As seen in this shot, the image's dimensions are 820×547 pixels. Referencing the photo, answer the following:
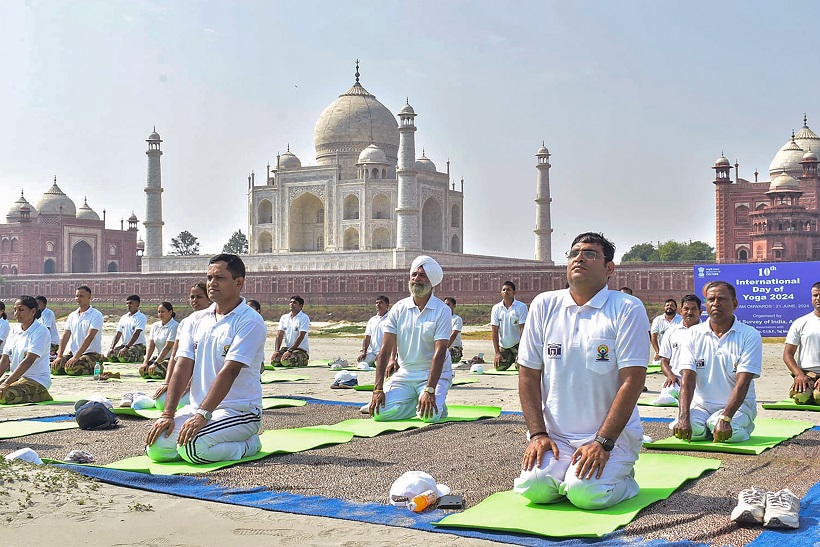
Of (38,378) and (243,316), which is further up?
(243,316)

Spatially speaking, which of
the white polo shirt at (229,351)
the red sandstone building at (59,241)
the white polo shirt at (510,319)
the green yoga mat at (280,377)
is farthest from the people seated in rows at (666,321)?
the red sandstone building at (59,241)

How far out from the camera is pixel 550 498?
4.56 metres

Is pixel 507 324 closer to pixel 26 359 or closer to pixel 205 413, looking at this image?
pixel 26 359

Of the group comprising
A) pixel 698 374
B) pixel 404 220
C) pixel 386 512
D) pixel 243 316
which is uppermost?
pixel 404 220

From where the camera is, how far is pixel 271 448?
20.6 feet

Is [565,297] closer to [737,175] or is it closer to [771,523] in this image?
[771,523]

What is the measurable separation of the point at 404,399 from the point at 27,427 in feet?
9.54

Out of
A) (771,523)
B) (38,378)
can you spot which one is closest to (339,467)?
(771,523)

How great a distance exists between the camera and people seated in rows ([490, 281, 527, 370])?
12789 mm

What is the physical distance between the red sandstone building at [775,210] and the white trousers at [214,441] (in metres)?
37.2

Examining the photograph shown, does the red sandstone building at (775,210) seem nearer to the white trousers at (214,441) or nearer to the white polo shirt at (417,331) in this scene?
the white polo shirt at (417,331)

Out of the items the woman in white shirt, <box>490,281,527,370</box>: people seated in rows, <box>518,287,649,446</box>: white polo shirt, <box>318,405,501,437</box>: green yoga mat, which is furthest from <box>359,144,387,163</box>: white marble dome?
<box>518,287,649,446</box>: white polo shirt

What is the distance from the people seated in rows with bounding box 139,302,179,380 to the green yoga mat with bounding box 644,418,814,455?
6843mm

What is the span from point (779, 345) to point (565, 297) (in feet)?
55.7
